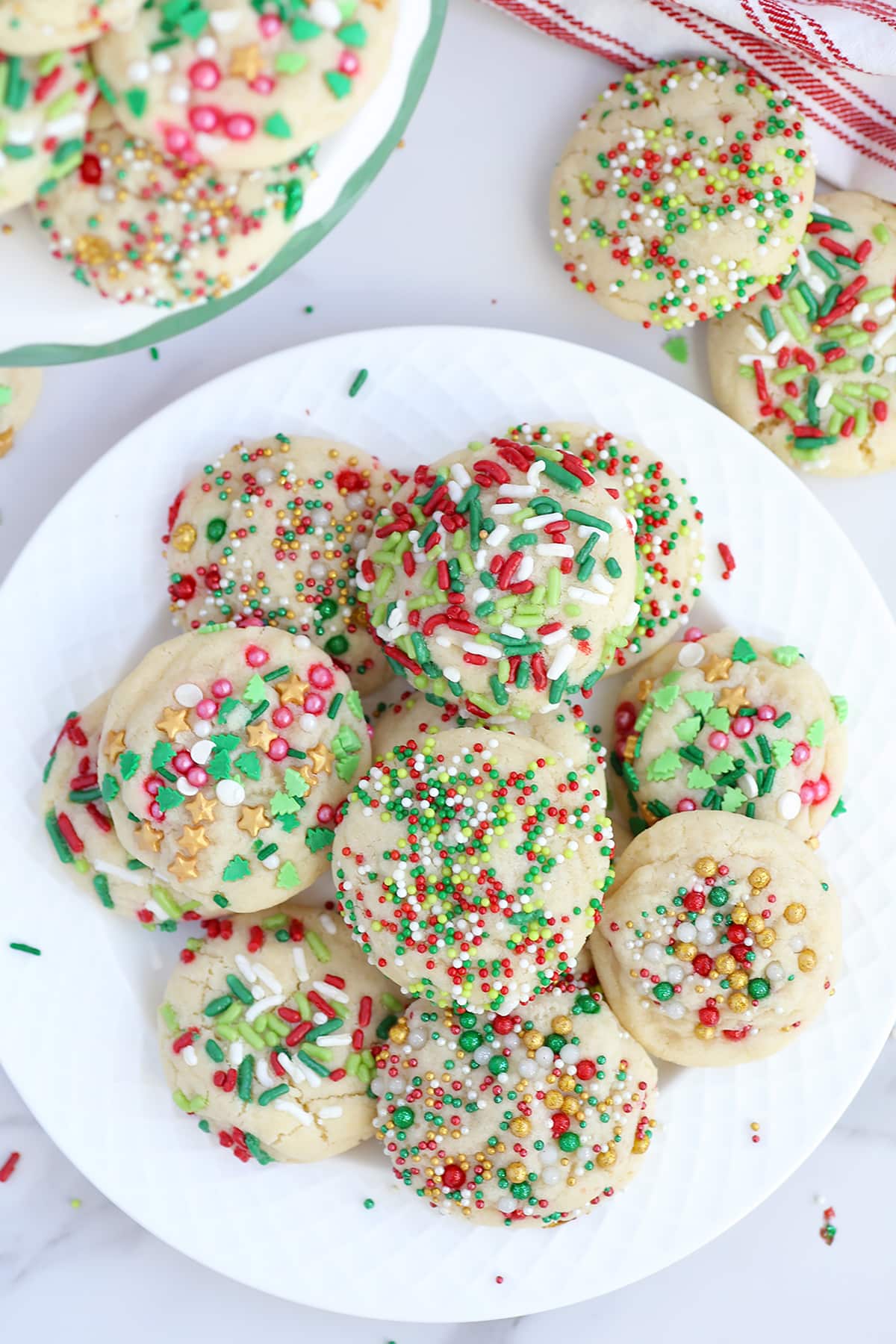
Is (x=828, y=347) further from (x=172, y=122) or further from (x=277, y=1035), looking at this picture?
(x=277, y=1035)

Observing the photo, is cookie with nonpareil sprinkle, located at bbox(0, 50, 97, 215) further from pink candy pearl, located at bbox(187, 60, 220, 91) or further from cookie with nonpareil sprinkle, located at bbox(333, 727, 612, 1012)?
cookie with nonpareil sprinkle, located at bbox(333, 727, 612, 1012)

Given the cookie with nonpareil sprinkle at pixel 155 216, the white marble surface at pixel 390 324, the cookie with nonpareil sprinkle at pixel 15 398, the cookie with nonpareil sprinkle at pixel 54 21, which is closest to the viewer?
the cookie with nonpareil sprinkle at pixel 54 21

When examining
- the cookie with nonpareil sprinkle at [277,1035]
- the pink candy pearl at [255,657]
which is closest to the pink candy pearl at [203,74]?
the pink candy pearl at [255,657]

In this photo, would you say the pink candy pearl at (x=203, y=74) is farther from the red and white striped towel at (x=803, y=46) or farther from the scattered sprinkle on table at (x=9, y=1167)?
the scattered sprinkle on table at (x=9, y=1167)

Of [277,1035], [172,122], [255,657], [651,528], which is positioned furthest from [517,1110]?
[172,122]

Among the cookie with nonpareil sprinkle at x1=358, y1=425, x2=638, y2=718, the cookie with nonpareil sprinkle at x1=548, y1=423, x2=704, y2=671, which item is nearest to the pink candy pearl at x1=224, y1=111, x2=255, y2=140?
the cookie with nonpareil sprinkle at x1=358, y1=425, x2=638, y2=718
